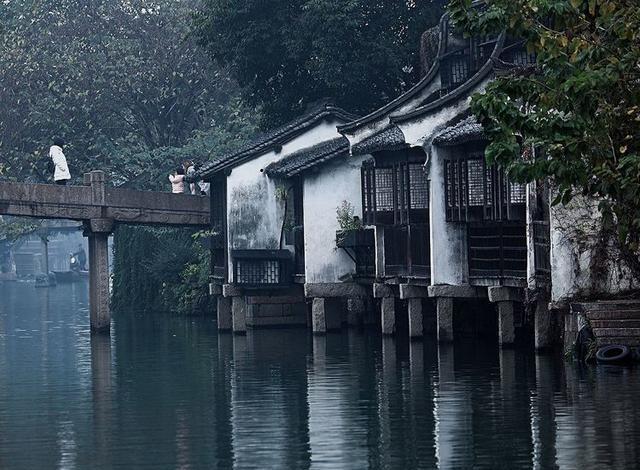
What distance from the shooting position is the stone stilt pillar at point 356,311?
5056 centimetres

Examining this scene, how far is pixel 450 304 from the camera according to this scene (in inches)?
1620

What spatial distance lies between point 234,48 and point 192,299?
10251 millimetres

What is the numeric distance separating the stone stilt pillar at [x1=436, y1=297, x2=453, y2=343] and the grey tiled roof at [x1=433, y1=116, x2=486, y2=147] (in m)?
3.85

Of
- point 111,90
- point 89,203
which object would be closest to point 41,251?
point 111,90

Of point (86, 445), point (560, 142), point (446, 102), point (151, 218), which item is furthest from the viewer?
point (151, 218)

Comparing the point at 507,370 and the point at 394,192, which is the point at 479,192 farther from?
the point at 507,370

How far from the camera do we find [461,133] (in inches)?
1524

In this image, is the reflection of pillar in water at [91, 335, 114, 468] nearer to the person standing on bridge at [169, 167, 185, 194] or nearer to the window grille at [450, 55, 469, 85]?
the person standing on bridge at [169, 167, 185, 194]

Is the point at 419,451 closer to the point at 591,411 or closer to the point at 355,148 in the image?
the point at 591,411

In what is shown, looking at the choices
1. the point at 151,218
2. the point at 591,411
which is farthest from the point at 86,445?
the point at 151,218

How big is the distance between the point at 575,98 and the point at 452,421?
6905 millimetres

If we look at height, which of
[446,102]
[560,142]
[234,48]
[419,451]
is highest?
Answer: [234,48]

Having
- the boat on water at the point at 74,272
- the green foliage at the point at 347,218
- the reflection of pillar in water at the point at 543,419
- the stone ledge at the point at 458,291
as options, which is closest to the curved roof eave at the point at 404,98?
the green foliage at the point at 347,218

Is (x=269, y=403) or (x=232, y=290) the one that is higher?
(x=232, y=290)
